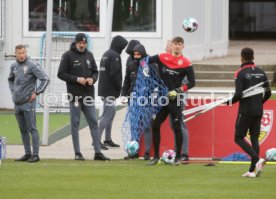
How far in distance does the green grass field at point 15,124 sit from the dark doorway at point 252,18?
21.6 metres

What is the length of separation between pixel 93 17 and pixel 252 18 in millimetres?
20415

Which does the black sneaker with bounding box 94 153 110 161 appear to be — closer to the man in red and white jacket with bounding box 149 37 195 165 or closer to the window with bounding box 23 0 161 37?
the man in red and white jacket with bounding box 149 37 195 165

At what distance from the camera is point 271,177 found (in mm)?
14344

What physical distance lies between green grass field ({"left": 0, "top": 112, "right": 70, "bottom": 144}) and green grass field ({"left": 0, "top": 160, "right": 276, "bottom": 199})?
385 centimetres

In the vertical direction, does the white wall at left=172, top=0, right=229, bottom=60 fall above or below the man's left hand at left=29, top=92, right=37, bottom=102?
above

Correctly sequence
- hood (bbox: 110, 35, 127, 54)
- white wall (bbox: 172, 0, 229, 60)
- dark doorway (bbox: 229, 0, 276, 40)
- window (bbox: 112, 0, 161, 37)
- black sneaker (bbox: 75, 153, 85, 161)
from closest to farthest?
black sneaker (bbox: 75, 153, 85, 161), hood (bbox: 110, 35, 127, 54), window (bbox: 112, 0, 161, 37), white wall (bbox: 172, 0, 229, 60), dark doorway (bbox: 229, 0, 276, 40)

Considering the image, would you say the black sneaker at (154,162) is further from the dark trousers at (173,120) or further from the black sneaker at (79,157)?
the black sneaker at (79,157)

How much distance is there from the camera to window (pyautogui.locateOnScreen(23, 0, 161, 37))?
83.5 ft

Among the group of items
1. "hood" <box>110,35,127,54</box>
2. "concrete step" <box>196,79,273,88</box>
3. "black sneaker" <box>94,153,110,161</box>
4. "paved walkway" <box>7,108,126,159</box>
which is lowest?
"paved walkway" <box>7,108,126,159</box>

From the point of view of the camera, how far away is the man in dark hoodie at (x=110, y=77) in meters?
17.8

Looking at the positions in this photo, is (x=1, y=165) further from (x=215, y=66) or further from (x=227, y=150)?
(x=215, y=66)

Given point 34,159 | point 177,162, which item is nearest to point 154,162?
point 177,162

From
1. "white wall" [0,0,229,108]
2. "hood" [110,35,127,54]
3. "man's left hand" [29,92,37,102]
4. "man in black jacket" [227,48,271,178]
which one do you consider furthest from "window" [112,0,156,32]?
"man in black jacket" [227,48,271,178]

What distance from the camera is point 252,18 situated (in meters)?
45.0
